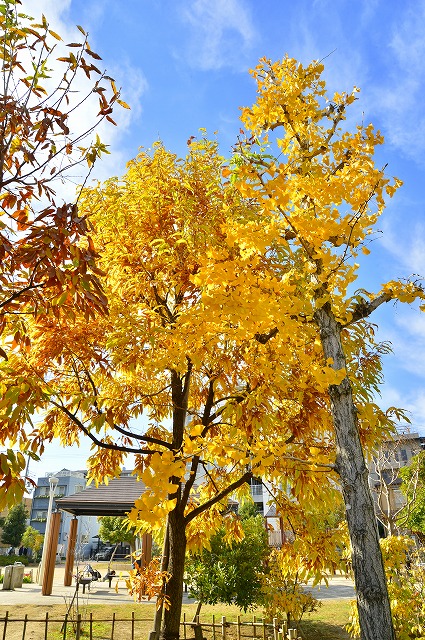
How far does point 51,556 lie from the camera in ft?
49.5

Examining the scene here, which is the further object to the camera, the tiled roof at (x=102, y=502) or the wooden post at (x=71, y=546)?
the wooden post at (x=71, y=546)

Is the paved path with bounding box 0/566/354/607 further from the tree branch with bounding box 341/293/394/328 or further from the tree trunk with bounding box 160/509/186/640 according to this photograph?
the tree branch with bounding box 341/293/394/328

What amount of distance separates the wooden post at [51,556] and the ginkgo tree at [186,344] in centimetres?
1110

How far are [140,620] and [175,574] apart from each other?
13.2ft

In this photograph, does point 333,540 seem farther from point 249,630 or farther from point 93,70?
point 249,630

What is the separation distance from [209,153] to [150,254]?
1597 mm

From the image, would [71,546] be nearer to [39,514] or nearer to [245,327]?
→ [245,327]

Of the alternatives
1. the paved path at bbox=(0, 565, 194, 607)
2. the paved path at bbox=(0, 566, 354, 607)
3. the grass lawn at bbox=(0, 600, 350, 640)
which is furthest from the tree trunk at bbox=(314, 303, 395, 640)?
the paved path at bbox=(0, 565, 194, 607)

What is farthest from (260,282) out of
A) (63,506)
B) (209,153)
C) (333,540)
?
(63,506)

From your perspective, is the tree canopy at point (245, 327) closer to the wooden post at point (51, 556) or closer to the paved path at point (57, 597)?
the paved path at point (57, 597)

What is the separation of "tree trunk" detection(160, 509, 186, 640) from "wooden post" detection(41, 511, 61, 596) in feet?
37.5

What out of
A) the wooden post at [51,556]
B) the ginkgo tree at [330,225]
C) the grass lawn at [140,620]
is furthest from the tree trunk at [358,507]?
the wooden post at [51,556]

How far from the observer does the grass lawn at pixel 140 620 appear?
30.8 feet

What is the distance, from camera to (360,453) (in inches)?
120
